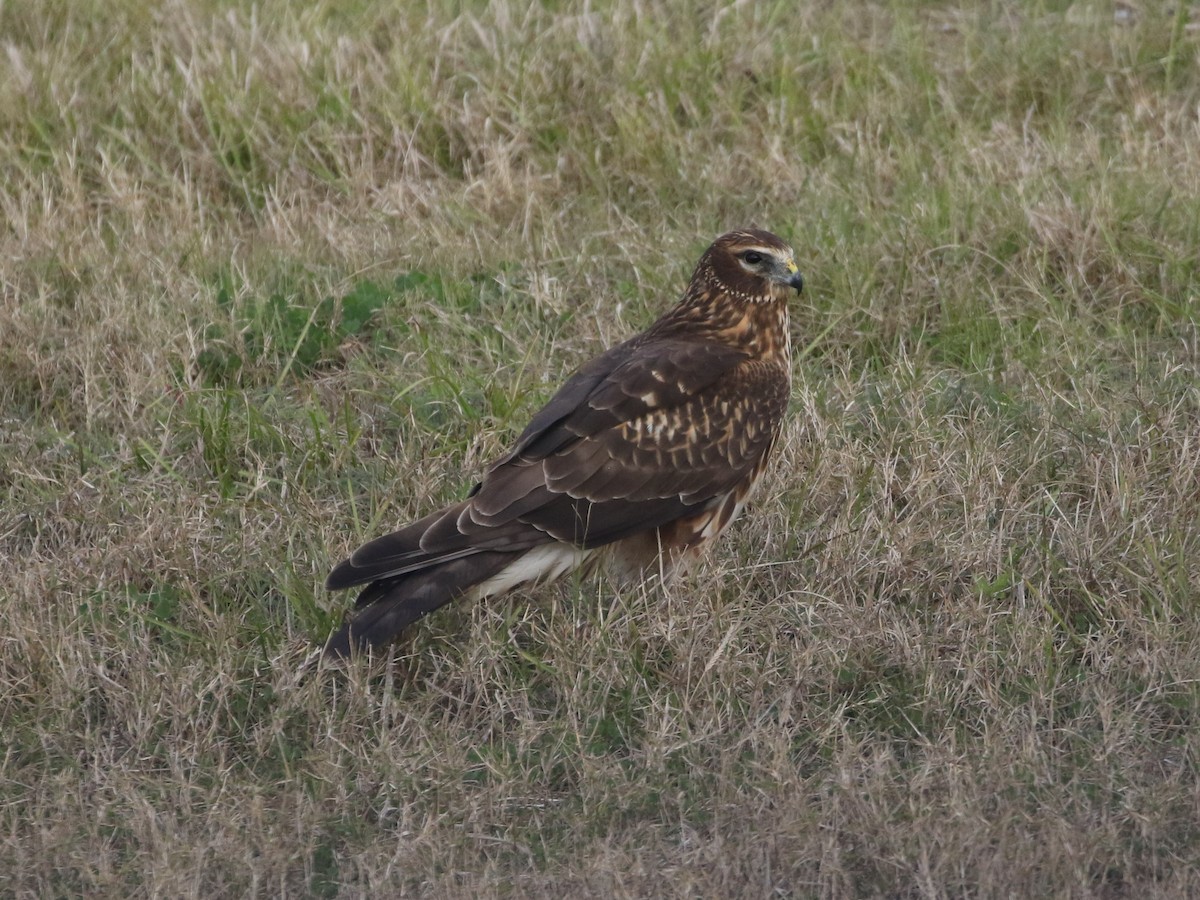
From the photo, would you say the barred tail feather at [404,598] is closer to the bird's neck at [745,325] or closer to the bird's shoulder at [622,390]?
the bird's shoulder at [622,390]

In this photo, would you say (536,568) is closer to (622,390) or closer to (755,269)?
(622,390)

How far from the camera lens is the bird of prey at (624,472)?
15.7 feet

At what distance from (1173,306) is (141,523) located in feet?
12.2

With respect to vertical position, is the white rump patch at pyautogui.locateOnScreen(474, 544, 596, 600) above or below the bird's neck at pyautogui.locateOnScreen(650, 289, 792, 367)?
below

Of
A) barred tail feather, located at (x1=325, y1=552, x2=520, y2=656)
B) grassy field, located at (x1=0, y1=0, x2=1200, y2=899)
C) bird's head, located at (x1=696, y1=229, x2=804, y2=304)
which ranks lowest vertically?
grassy field, located at (x1=0, y1=0, x2=1200, y2=899)

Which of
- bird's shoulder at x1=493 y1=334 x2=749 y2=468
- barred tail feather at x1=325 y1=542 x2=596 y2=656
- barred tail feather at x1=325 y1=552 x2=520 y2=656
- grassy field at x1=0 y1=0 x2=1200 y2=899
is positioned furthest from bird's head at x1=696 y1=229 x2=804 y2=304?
barred tail feather at x1=325 y1=552 x2=520 y2=656

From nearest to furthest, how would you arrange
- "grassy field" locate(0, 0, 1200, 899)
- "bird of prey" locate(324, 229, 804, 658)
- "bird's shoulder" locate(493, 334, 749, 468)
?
"grassy field" locate(0, 0, 1200, 899)
"bird of prey" locate(324, 229, 804, 658)
"bird's shoulder" locate(493, 334, 749, 468)

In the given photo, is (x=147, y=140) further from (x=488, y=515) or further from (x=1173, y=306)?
(x=1173, y=306)

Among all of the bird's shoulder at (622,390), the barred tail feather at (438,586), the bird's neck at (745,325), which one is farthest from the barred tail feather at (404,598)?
the bird's neck at (745,325)

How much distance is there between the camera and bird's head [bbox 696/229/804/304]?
5.54 meters

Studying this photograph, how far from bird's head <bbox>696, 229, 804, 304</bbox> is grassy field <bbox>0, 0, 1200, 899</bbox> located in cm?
55

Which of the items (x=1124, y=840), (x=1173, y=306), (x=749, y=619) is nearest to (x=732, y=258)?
(x=749, y=619)

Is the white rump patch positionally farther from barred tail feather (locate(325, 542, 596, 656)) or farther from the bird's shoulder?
the bird's shoulder

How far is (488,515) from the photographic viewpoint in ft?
16.0
